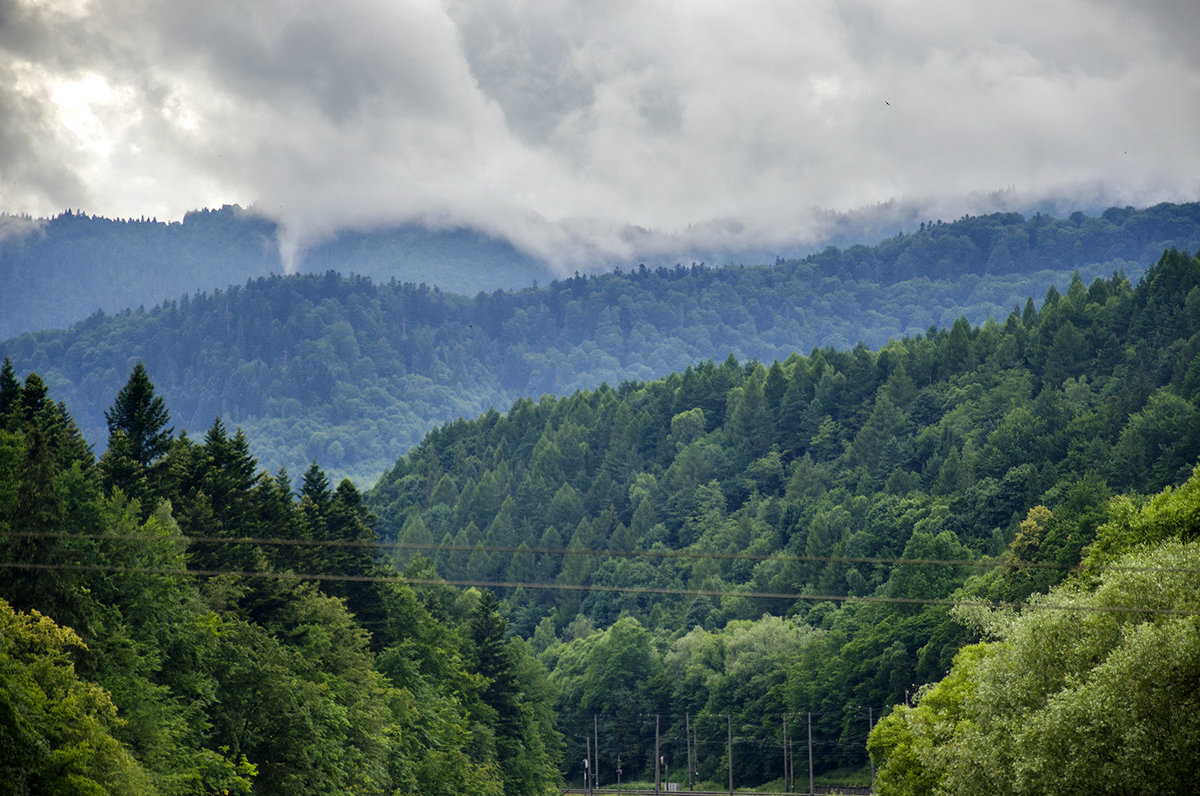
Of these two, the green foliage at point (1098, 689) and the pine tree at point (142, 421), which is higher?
the pine tree at point (142, 421)

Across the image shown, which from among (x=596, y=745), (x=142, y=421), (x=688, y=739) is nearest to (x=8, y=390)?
(x=142, y=421)

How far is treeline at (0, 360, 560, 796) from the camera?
5122cm

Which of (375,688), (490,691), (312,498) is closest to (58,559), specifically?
(375,688)

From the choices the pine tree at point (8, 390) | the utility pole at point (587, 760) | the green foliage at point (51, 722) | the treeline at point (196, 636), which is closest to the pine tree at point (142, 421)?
the treeline at point (196, 636)

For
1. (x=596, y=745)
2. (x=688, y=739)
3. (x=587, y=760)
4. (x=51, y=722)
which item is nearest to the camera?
(x=51, y=722)

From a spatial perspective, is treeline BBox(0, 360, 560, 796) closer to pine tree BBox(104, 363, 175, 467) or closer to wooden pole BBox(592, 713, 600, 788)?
pine tree BBox(104, 363, 175, 467)

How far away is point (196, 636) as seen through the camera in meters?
63.7

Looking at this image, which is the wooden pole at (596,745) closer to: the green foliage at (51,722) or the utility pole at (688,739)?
the utility pole at (688,739)

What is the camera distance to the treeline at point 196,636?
51219mm

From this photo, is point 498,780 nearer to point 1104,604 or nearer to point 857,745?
point 857,745

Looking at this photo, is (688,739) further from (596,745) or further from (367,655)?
(367,655)

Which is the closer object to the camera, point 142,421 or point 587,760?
point 142,421

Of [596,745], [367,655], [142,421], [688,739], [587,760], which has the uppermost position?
[142,421]

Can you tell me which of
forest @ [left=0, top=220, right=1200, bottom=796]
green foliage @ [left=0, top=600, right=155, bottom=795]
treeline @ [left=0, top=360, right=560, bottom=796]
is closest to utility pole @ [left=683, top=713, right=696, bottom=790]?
A: forest @ [left=0, top=220, right=1200, bottom=796]
